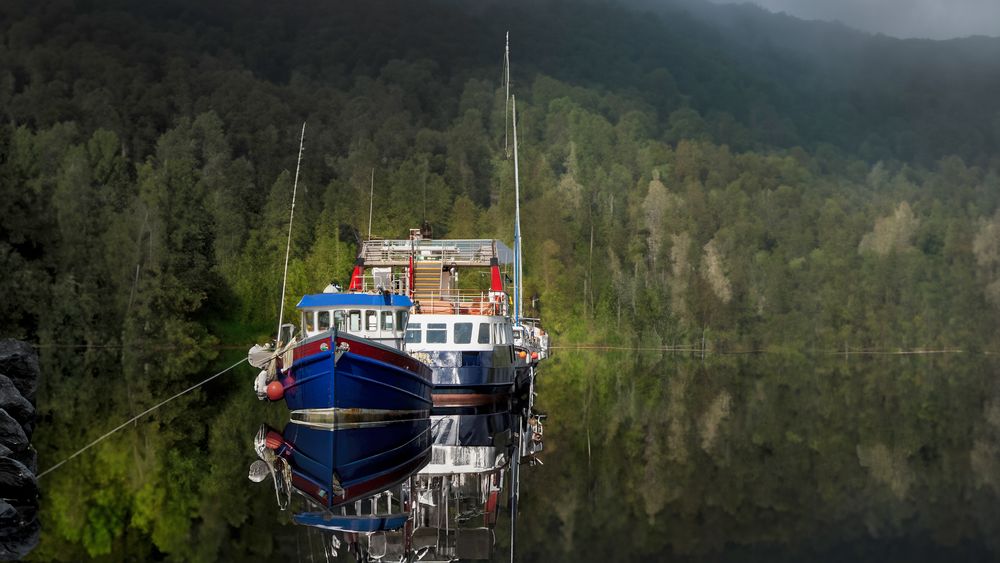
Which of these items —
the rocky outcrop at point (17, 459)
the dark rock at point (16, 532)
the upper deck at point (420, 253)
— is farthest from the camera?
the upper deck at point (420, 253)

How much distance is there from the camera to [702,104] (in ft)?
573

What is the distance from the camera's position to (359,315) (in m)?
32.0

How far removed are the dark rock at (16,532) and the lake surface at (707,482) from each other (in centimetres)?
38

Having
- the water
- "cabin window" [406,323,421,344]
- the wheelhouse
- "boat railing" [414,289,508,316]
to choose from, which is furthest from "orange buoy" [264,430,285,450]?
"boat railing" [414,289,508,316]

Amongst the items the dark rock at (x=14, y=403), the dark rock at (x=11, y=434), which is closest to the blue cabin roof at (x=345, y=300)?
the dark rock at (x=14, y=403)

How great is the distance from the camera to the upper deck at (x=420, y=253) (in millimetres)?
41062

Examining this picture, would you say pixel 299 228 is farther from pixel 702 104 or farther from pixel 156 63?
pixel 702 104

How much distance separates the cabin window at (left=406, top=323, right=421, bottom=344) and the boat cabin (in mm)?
2585

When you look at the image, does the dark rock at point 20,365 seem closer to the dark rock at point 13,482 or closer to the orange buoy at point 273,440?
the orange buoy at point 273,440

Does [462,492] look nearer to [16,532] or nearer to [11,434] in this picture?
[16,532]

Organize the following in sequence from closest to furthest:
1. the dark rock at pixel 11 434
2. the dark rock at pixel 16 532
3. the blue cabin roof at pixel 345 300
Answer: the dark rock at pixel 16 532 < the dark rock at pixel 11 434 < the blue cabin roof at pixel 345 300

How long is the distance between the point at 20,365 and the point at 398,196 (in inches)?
3121

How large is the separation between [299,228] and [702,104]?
303 ft

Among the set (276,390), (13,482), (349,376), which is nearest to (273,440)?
(276,390)
